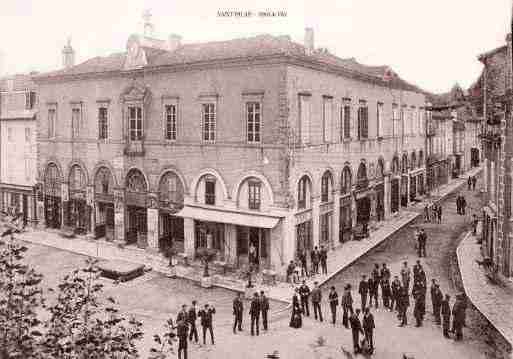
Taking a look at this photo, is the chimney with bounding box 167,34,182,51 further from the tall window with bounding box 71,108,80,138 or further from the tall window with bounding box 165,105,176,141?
the tall window with bounding box 71,108,80,138

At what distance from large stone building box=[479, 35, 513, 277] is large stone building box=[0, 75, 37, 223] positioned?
94.3 feet

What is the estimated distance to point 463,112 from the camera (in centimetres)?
6725

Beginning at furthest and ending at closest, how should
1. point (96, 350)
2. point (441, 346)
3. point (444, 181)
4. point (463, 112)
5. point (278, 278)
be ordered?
point (463, 112) < point (444, 181) < point (278, 278) < point (441, 346) < point (96, 350)

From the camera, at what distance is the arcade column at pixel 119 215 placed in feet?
97.6

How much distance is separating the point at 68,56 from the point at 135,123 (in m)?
9.80

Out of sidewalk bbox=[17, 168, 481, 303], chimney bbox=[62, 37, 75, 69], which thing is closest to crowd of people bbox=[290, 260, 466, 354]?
sidewalk bbox=[17, 168, 481, 303]

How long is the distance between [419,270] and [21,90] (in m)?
30.3

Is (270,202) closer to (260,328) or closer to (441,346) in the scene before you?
(260,328)

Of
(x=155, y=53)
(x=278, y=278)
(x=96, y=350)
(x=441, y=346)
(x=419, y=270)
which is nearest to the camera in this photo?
(x=96, y=350)

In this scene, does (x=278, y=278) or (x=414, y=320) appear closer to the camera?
(x=414, y=320)

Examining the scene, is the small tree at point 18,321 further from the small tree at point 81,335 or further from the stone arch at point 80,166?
the stone arch at point 80,166

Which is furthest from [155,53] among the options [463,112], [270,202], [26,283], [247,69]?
[463,112]

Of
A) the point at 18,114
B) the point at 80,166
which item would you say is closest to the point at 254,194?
the point at 80,166

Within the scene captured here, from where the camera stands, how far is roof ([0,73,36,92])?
36.2 m
